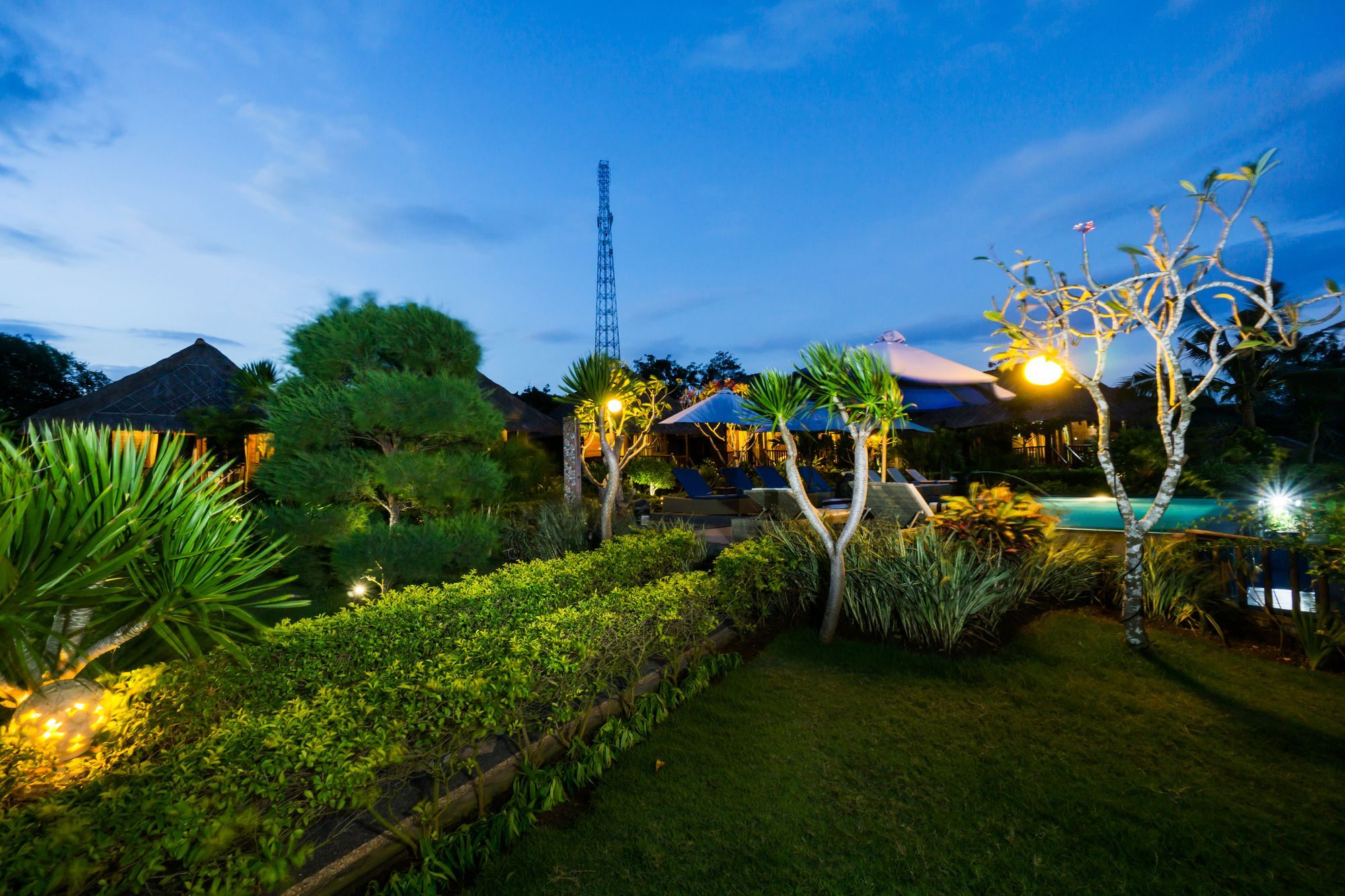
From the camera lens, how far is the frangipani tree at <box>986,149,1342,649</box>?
387 cm

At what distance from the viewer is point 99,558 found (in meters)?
2.31

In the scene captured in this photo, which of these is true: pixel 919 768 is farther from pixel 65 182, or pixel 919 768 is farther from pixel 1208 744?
pixel 65 182

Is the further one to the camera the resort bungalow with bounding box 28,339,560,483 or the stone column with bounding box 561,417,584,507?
the resort bungalow with bounding box 28,339,560,483

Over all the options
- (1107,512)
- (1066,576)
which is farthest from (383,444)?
(1107,512)

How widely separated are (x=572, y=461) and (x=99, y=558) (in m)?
7.54

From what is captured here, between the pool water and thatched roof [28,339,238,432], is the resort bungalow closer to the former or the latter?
thatched roof [28,339,238,432]

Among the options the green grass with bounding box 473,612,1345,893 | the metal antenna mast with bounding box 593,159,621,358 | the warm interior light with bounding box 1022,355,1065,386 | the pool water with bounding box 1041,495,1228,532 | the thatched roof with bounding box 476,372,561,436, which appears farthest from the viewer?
the metal antenna mast with bounding box 593,159,621,358

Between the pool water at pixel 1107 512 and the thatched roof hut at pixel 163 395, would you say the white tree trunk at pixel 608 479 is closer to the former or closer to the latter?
the thatched roof hut at pixel 163 395

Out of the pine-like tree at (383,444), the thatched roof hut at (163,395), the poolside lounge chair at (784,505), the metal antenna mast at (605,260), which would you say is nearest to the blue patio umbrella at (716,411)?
the poolside lounge chair at (784,505)

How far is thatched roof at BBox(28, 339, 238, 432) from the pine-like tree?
671 cm

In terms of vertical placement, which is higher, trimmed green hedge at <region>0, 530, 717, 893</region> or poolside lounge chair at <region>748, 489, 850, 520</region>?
poolside lounge chair at <region>748, 489, 850, 520</region>

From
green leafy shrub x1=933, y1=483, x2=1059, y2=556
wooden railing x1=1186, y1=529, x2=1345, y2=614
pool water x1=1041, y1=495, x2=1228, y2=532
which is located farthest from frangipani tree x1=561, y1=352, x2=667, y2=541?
wooden railing x1=1186, y1=529, x2=1345, y2=614

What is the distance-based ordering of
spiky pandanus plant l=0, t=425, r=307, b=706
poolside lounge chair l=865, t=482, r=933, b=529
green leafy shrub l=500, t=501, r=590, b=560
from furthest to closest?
green leafy shrub l=500, t=501, r=590, b=560 → poolside lounge chair l=865, t=482, r=933, b=529 → spiky pandanus plant l=0, t=425, r=307, b=706

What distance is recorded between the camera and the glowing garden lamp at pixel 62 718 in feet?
6.81
